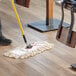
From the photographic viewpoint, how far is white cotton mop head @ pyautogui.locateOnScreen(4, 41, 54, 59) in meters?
2.58

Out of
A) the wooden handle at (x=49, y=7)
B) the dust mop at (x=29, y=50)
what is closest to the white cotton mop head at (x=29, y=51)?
the dust mop at (x=29, y=50)

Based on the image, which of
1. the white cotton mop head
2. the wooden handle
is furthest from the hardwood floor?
the wooden handle

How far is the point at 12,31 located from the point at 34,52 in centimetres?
76

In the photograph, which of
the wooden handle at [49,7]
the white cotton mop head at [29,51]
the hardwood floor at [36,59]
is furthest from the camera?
the wooden handle at [49,7]

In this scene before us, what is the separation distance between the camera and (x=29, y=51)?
2.62 m

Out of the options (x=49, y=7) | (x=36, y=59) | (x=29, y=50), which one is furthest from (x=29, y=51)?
(x=49, y=7)

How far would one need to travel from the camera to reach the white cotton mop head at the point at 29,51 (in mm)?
2578

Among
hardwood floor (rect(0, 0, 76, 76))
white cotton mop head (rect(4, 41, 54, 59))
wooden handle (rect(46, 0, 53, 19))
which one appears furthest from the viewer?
wooden handle (rect(46, 0, 53, 19))

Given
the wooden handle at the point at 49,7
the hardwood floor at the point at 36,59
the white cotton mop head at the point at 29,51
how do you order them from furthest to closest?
the wooden handle at the point at 49,7 → the white cotton mop head at the point at 29,51 → the hardwood floor at the point at 36,59

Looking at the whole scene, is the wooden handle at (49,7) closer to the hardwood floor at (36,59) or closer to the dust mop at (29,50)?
the hardwood floor at (36,59)

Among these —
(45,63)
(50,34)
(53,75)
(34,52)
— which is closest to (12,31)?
(50,34)

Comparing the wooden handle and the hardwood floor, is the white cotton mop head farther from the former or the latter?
the wooden handle

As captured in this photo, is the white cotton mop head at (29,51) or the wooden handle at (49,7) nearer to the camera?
the white cotton mop head at (29,51)

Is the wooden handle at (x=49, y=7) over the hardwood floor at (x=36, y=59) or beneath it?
over
